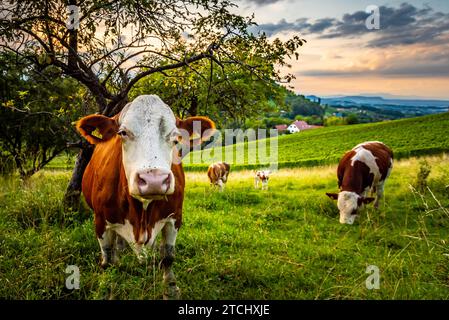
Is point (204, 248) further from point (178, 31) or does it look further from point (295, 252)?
point (178, 31)

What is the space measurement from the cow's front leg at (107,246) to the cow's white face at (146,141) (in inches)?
43.7

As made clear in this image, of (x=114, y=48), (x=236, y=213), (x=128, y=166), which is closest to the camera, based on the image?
(x=128, y=166)

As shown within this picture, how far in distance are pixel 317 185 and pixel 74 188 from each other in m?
10.9

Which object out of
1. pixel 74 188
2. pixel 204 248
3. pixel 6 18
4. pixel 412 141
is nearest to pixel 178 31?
pixel 6 18

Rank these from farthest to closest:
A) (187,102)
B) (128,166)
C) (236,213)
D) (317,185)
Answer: (317,185)
(187,102)
(236,213)
(128,166)

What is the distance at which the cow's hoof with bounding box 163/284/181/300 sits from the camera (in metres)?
3.57

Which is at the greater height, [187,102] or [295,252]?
[187,102]

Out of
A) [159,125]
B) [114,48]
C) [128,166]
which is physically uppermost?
[114,48]

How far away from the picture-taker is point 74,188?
6.81 metres

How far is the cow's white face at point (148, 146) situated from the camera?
2.71 meters

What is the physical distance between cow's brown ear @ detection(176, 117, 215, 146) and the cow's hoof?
5.61 ft

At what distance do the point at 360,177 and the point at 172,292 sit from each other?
708 cm

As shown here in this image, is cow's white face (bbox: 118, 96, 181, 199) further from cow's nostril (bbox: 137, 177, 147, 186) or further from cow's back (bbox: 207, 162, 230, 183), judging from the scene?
cow's back (bbox: 207, 162, 230, 183)
